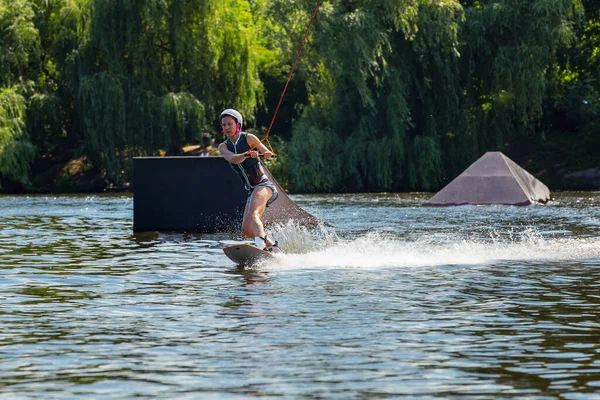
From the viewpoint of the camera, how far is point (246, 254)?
524 inches

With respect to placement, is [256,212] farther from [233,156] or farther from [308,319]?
[308,319]

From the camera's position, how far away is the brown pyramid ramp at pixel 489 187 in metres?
29.8

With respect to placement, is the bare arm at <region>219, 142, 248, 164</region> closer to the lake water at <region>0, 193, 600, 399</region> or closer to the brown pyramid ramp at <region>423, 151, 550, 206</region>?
the lake water at <region>0, 193, 600, 399</region>

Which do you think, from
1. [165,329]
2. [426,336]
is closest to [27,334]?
[165,329]

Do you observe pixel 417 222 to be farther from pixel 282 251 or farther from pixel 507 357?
pixel 507 357

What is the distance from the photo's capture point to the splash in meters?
13.6

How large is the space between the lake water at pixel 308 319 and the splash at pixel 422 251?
1.5 inches

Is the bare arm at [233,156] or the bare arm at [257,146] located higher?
the bare arm at [257,146]

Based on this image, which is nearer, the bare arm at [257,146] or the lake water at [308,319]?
the lake water at [308,319]

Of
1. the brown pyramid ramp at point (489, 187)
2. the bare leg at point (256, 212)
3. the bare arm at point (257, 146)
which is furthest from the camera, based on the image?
the brown pyramid ramp at point (489, 187)

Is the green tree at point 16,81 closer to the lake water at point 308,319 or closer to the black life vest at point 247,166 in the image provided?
the lake water at point 308,319

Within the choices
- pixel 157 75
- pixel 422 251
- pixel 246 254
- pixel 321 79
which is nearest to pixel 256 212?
pixel 246 254

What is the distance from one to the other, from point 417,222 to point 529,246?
672 cm

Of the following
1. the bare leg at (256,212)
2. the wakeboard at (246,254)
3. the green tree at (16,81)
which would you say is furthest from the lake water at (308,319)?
the green tree at (16,81)
